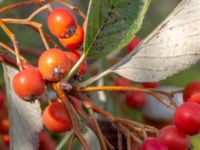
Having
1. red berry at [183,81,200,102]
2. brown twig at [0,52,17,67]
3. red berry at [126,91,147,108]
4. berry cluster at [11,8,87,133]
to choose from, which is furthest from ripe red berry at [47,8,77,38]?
red berry at [126,91,147,108]

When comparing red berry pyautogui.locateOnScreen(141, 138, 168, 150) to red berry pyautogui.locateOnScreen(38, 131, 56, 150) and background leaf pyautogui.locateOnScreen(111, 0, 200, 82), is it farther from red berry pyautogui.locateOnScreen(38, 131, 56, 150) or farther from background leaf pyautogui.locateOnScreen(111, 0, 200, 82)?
red berry pyautogui.locateOnScreen(38, 131, 56, 150)

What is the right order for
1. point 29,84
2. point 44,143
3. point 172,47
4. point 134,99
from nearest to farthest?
point 29,84 < point 172,47 < point 44,143 < point 134,99

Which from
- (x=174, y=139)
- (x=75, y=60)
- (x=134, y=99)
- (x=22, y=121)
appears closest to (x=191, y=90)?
(x=174, y=139)

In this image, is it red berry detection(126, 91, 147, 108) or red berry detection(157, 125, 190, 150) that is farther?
red berry detection(126, 91, 147, 108)

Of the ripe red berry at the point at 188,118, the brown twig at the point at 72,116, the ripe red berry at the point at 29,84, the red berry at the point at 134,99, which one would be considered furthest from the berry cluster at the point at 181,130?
the red berry at the point at 134,99

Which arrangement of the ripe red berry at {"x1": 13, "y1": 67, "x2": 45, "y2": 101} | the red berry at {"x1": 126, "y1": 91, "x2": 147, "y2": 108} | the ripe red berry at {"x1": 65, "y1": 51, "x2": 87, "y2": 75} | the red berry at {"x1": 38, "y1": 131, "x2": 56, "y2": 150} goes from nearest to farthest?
the ripe red berry at {"x1": 13, "y1": 67, "x2": 45, "y2": 101}
the ripe red berry at {"x1": 65, "y1": 51, "x2": 87, "y2": 75}
the red berry at {"x1": 38, "y1": 131, "x2": 56, "y2": 150}
the red berry at {"x1": 126, "y1": 91, "x2": 147, "y2": 108}

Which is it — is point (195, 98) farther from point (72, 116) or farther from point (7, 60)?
point (7, 60)
